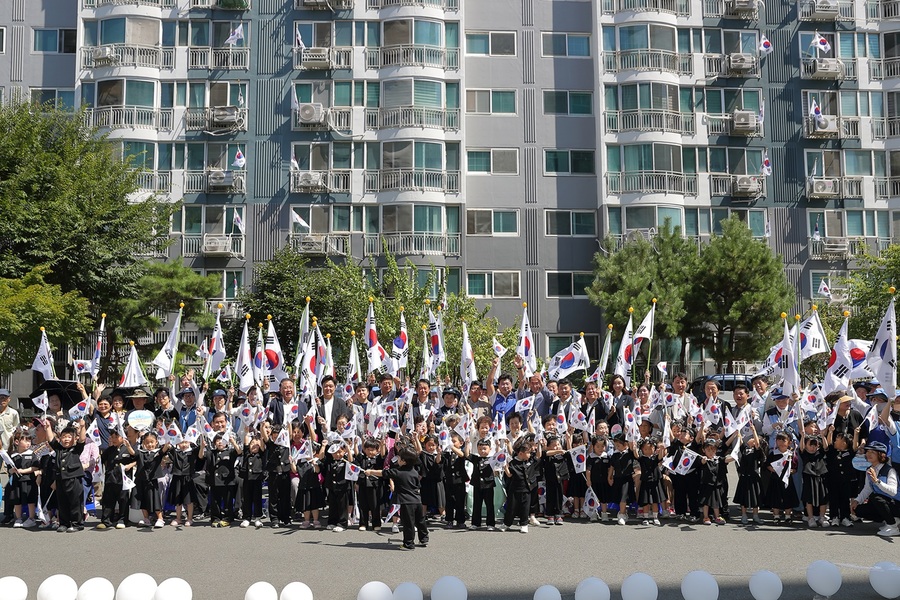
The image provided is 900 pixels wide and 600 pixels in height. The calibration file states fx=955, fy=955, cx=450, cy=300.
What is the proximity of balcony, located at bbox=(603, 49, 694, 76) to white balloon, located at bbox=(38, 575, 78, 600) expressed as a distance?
111ft

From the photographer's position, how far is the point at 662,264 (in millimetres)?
34500

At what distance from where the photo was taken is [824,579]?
9438 millimetres

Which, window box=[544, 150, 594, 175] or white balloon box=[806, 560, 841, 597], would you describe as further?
window box=[544, 150, 594, 175]

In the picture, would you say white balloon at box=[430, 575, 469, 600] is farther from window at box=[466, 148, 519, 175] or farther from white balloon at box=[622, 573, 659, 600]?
window at box=[466, 148, 519, 175]

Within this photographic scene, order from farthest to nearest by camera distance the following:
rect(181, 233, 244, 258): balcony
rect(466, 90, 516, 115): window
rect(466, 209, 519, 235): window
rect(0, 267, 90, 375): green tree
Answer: rect(466, 90, 516, 115): window
rect(466, 209, 519, 235): window
rect(181, 233, 244, 258): balcony
rect(0, 267, 90, 375): green tree

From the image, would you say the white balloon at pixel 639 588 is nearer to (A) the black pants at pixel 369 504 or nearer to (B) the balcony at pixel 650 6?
(A) the black pants at pixel 369 504

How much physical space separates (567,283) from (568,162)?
5.00 metres

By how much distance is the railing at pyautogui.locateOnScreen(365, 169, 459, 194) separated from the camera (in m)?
37.4

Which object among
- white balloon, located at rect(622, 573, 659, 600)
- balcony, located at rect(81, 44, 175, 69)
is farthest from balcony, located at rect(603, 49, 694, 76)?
white balloon, located at rect(622, 573, 659, 600)

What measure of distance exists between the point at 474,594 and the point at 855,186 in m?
34.6

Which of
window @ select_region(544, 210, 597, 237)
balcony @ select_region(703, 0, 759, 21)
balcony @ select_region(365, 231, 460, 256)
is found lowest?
balcony @ select_region(365, 231, 460, 256)

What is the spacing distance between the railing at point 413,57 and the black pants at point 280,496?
2611 centimetres

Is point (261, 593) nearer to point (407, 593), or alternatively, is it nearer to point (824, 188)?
point (407, 593)

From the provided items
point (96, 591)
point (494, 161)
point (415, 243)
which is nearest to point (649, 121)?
point (494, 161)
